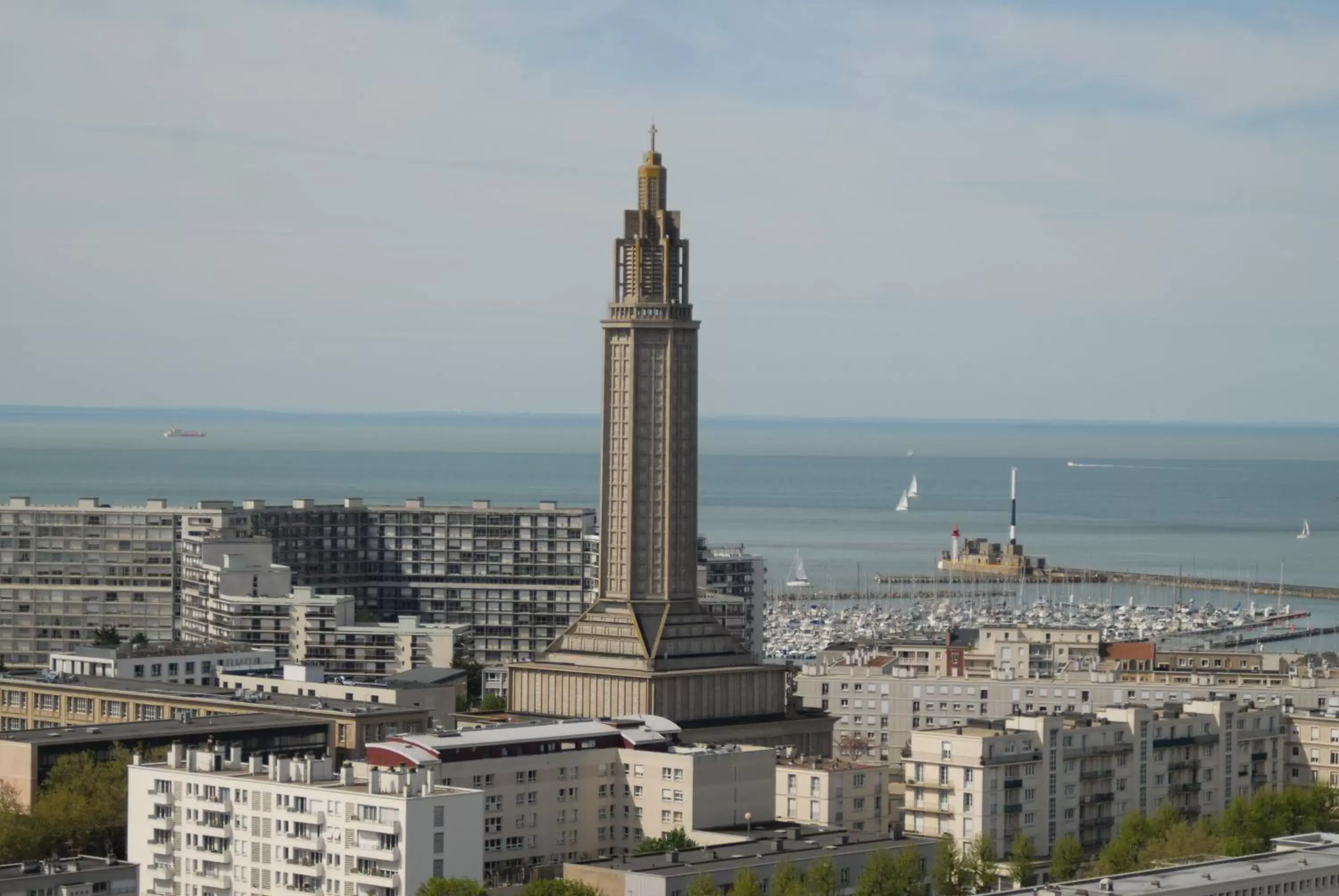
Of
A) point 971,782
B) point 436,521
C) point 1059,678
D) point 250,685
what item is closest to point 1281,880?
point 971,782

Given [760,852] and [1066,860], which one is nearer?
[760,852]

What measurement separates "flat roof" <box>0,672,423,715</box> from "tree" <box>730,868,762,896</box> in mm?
22611

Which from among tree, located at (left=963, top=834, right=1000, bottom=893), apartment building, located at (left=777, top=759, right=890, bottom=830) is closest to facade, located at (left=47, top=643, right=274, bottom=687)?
apartment building, located at (left=777, top=759, right=890, bottom=830)

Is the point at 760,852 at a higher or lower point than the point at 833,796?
lower

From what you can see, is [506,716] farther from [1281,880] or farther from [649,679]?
[1281,880]

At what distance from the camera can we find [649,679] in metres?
85.6

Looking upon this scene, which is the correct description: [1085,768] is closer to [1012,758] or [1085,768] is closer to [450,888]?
[1012,758]

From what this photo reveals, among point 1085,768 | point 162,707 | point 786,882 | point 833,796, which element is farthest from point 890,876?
point 162,707

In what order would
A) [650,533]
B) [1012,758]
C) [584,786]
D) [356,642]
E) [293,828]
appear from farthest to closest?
[356,642] → [650,533] → [1012,758] → [584,786] → [293,828]

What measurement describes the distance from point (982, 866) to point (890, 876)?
495 cm

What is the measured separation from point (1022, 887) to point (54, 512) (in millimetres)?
75674

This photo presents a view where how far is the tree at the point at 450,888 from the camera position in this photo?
5897 cm

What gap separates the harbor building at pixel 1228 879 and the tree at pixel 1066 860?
13.9 feet

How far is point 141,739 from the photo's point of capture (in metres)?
75.2
